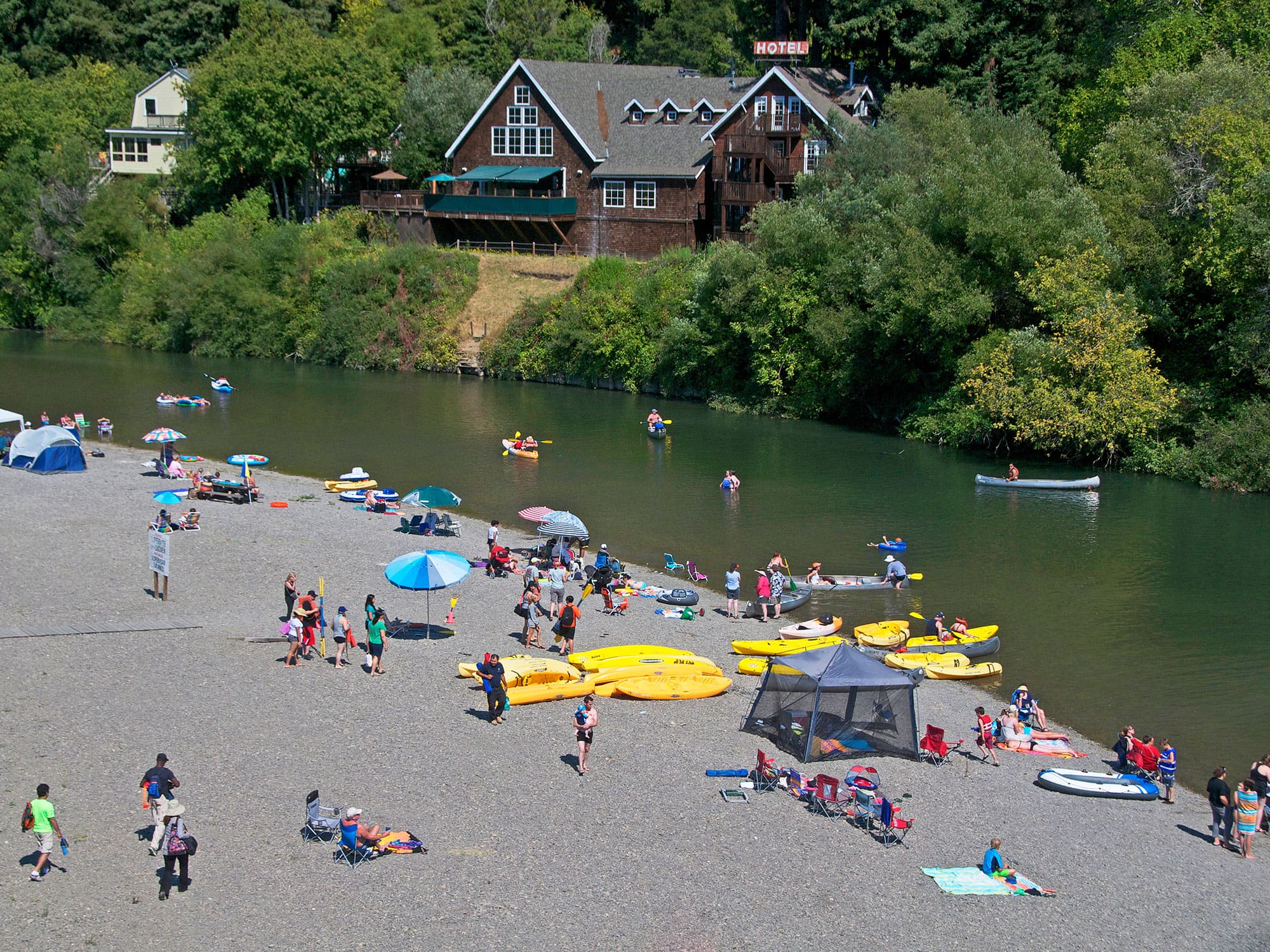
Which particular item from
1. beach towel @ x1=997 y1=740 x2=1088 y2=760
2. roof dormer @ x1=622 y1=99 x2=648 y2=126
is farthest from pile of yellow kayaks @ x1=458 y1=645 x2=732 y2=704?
roof dormer @ x1=622 y1=99 x2=648 y2=126

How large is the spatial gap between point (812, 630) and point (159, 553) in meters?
14.8

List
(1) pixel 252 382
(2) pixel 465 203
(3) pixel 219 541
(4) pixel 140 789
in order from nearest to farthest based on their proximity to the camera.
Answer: (4) pixel 140 789 < (3) pixel 219 541 < (1) pixel 252 382 < (2) pixel 465 203

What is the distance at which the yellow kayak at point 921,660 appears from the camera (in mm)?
27078

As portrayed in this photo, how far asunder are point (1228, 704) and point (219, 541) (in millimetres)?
24559

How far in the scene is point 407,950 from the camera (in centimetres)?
1542

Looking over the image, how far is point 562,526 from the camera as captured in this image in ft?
111

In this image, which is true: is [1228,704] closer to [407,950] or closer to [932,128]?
[407,950]

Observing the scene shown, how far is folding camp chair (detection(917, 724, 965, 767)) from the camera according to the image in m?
22.0

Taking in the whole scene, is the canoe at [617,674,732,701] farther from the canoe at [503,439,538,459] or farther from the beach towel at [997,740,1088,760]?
the canoe at [503,439,538,459]

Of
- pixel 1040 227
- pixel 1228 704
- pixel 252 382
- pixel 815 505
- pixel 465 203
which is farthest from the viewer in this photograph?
pixel 465 203

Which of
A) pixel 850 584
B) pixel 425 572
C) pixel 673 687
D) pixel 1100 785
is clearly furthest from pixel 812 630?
pixel 425 572

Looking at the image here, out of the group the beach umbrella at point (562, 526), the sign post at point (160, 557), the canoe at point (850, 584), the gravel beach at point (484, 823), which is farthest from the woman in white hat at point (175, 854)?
the canoe at point (850, 584)

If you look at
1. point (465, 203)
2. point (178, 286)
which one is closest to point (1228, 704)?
point (465, 203)

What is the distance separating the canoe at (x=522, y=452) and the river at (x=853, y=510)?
1.46ft
